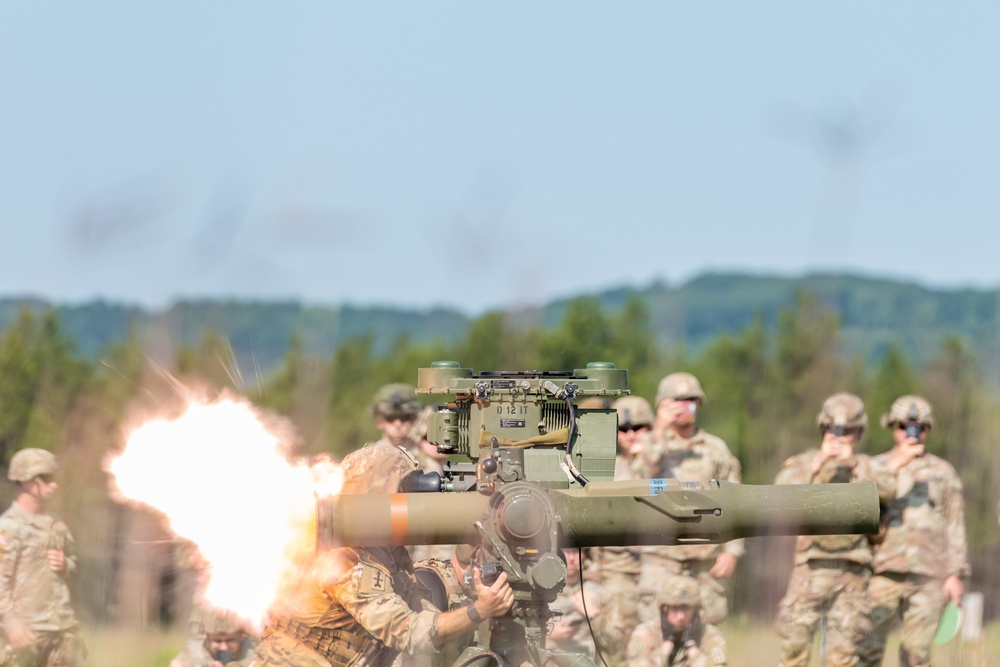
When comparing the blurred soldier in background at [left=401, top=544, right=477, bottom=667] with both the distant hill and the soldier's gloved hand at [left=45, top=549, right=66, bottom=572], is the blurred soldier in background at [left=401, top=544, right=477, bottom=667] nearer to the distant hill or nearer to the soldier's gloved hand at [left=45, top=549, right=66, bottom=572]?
the distant hill

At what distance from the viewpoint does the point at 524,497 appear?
735 cm

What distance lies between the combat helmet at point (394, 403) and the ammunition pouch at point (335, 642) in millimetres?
5144

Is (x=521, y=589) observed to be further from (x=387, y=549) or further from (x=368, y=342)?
(x=368, y=342)

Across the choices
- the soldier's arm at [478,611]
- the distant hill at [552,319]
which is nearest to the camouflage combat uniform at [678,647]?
the distant hill at [552,319]

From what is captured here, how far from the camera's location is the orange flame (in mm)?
7691

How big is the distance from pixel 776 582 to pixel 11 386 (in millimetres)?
13176

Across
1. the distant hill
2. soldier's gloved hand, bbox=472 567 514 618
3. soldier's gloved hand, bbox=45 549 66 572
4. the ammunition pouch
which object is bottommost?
the ammunition pouch

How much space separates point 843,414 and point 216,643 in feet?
16.0

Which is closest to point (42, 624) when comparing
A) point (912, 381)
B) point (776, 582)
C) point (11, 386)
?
point (11, 386)

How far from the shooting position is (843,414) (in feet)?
41.1

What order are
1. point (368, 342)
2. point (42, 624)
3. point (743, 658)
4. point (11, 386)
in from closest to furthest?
point (42, 624)
point (743, 658)
point (11, 386)
point (368, 342)

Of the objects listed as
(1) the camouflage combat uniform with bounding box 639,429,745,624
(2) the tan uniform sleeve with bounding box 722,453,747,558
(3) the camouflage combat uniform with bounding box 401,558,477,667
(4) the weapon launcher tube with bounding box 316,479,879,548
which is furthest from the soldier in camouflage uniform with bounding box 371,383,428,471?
(4) the weapon launcher tube with bounding box 316,479,879,548

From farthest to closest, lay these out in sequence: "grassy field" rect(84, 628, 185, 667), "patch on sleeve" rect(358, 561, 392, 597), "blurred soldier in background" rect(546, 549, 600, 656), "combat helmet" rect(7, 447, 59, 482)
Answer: "grassy field" rect(84, 628, 185, 667) < "combat helmet" rect(7, 447, 59, 482) < "blurred soldier in background" rect(546, 549, 600, 656) < "patch on sleeve" rect(358, 561, 392, 597)

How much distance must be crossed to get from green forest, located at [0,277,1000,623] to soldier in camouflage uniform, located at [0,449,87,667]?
1.19 m
